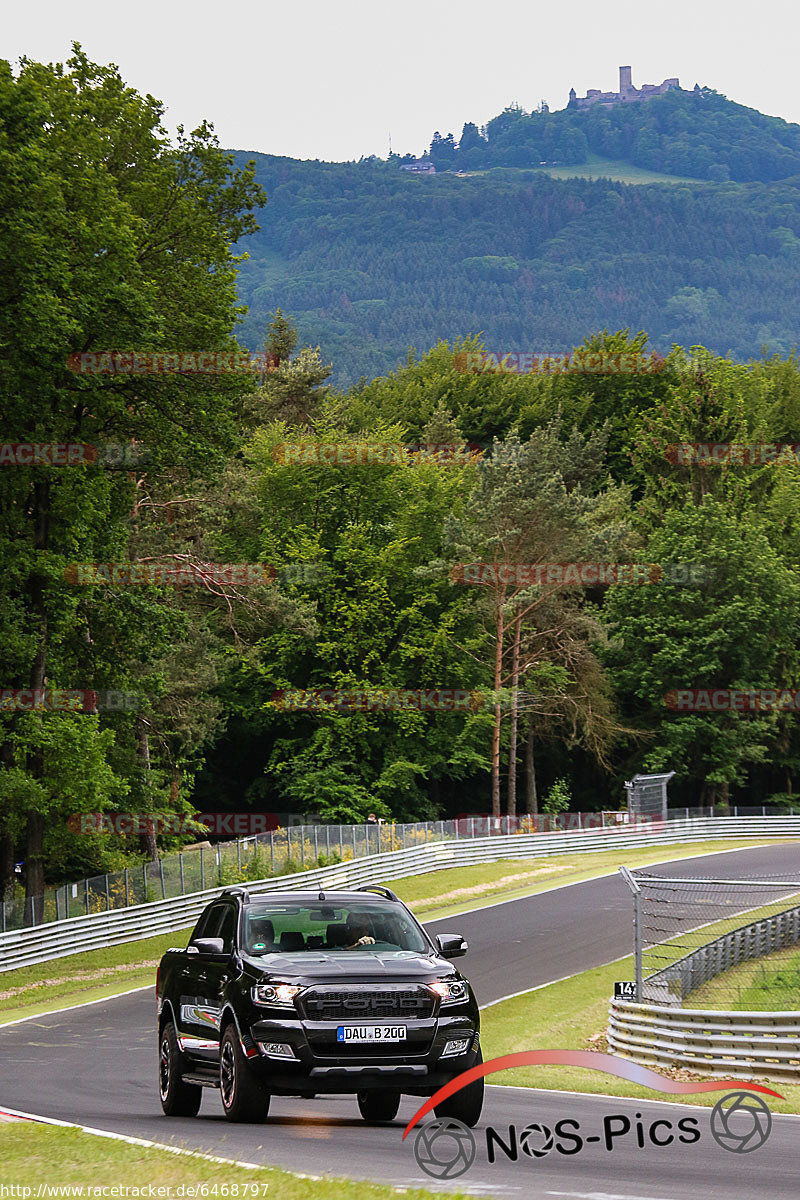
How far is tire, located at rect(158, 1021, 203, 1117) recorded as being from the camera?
12016mm

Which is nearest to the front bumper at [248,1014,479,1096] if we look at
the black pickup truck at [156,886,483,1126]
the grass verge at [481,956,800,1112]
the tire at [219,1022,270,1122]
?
the black pickup truck at [156,886,483,1126]

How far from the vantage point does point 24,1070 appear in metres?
17.9

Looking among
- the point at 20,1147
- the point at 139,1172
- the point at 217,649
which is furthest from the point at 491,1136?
the point at 217,649

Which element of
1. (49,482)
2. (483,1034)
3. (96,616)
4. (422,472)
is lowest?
(483,1034)

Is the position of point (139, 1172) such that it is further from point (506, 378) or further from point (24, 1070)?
point (506, 378)

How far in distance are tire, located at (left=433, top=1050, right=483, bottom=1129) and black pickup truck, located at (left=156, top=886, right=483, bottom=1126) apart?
0.01m

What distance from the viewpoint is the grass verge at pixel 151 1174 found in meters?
8.09

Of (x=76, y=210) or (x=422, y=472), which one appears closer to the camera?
(x=76, y=210)

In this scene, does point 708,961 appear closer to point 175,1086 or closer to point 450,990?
point 175,1086

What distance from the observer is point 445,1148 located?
1021 centimetres

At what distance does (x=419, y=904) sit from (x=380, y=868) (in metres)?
4.34

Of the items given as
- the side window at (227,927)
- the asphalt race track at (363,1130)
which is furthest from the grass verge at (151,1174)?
the side window at (227,927)

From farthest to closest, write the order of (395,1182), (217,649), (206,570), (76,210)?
(217,649) → (206,570) → (76,210) → (395,1182)

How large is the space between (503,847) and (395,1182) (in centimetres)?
4351
